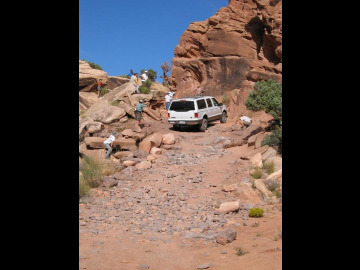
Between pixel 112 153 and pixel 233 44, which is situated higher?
pixel 233 44

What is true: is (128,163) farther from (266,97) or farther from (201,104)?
(266,97)

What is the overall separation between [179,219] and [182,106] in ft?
38.9

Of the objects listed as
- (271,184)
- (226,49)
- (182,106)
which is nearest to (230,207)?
(271,184)

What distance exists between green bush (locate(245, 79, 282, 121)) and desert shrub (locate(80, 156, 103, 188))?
38.7 ft

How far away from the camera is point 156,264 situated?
7.80 meters

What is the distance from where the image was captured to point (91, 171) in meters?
14.9

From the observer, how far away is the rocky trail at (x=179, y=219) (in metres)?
7.98

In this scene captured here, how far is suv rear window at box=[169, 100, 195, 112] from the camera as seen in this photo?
2184 centimetres

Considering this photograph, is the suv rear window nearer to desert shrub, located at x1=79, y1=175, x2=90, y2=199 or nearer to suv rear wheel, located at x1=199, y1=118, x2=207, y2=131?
suv rear wheel, located at x1=199, y1=118, x2=207, y2=131
